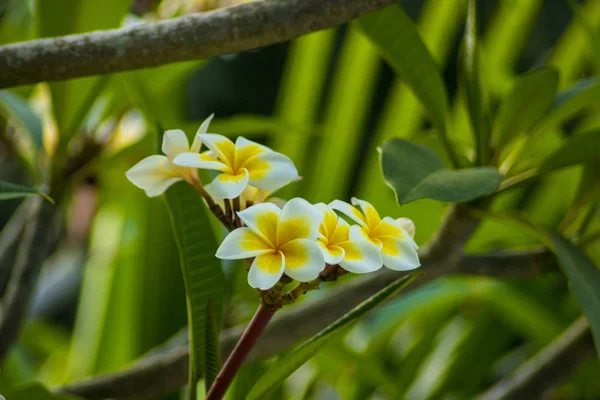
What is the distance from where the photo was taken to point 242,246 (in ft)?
0.68

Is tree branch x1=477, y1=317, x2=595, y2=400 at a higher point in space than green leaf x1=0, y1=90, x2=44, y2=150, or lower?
lower

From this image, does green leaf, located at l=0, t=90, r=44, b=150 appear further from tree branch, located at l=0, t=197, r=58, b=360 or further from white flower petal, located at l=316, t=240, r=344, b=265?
white flower petal, located at l=316, t=240, r=344, b=265

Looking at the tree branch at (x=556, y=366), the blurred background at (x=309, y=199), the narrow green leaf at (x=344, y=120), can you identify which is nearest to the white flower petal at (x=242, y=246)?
the blurred background at (x=309, y=199)

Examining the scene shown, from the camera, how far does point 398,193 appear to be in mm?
258

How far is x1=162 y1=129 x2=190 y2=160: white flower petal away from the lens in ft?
0.82

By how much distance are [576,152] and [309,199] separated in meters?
0.49

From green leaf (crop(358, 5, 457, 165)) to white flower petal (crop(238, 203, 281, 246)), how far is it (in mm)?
164

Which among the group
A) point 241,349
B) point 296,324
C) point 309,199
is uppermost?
point 241,349

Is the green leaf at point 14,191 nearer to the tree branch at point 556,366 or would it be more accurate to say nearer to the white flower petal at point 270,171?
the white flower petal at point 270,171

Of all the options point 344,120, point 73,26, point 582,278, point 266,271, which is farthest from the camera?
point 344,120

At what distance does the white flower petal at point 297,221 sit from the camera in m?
0.21

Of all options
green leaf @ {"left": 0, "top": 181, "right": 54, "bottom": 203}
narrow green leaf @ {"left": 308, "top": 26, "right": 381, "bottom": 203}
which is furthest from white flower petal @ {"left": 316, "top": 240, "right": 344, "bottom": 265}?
narrow green leaf @ {"left": 308, "top": 26, "right": 381, "bottom": 203}

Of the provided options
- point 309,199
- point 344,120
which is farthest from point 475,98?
point 344,120

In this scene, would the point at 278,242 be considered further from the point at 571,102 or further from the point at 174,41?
the point at 571,102
